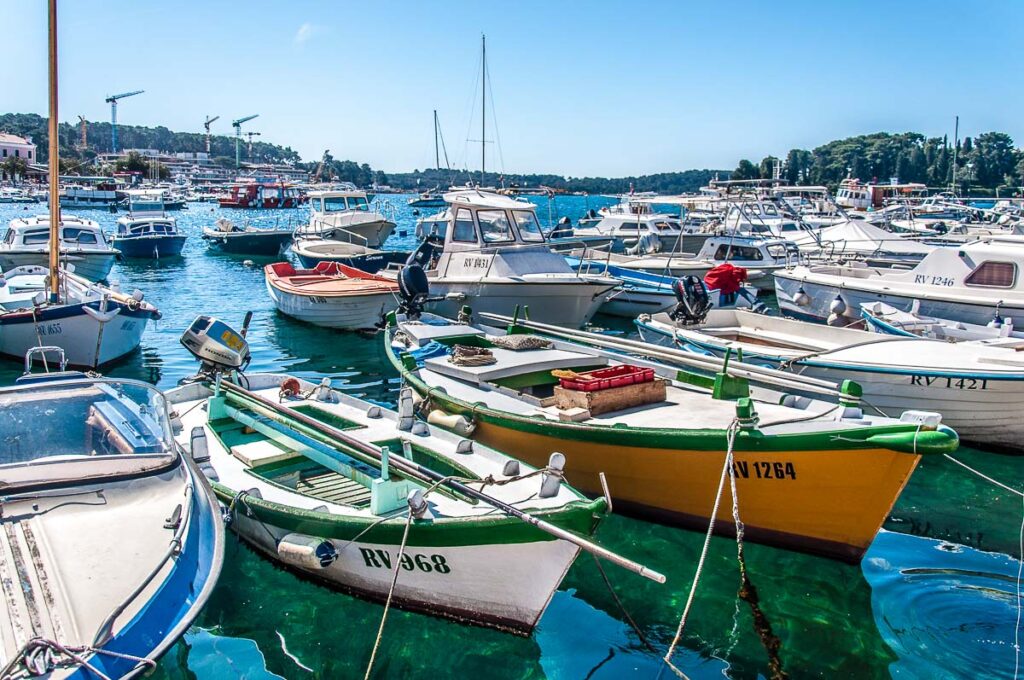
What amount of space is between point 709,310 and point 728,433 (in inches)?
339

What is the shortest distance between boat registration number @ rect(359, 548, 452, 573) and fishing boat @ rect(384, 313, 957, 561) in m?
2.57

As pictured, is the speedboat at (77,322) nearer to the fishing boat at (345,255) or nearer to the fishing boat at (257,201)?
the fishing boat at (345,255)

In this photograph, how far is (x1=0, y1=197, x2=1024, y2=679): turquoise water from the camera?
707 cm

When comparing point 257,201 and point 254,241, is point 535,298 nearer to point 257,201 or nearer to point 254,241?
point 254,241

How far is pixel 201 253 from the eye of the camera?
47.2m

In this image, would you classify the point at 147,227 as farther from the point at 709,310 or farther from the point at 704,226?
the point at 709,310

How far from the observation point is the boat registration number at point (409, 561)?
23.3 ft

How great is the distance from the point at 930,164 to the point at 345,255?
350 ft

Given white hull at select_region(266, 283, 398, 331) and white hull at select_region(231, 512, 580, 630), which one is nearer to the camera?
white hull at select_region(231, 512, 580, 630)

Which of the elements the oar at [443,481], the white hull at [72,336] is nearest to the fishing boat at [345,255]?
the white hull at [72,336]

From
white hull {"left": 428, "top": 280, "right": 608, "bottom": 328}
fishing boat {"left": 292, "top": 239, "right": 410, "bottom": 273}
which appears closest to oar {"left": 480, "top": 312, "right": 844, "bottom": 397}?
white hull {"left": 428, "top": 280, "right": 608, "bottom": 328}

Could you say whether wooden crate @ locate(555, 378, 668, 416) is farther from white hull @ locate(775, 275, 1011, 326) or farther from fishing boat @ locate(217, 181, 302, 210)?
fishing boat @ locate(217, 181, 302, 210)

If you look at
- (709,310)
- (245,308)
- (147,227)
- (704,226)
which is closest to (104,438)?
(709,310)

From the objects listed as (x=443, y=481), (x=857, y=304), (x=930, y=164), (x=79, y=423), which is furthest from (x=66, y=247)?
(x=930, y=164)
